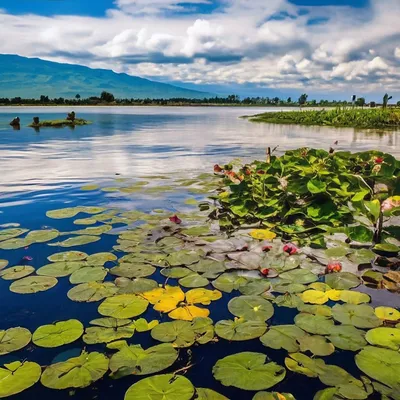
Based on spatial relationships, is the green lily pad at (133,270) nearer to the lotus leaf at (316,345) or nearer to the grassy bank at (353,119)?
the lotus leaf at (316,345)

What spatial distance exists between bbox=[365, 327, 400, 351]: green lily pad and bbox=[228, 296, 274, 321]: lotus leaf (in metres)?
0.74

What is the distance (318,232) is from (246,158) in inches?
347

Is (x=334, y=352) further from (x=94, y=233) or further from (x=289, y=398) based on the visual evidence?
(x=94, y=233)

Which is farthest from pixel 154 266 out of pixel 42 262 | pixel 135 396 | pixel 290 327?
pixel 135 396

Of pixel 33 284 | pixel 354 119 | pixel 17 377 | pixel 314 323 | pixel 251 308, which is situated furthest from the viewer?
pixel 354 119

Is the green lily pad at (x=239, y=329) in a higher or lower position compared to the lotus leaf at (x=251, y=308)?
lower

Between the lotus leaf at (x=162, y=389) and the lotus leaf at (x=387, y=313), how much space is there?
172 centimetres

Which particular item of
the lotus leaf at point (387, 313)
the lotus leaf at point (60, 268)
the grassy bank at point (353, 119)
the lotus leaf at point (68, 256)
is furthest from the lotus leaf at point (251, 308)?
the grassy bank at point (353, 119)

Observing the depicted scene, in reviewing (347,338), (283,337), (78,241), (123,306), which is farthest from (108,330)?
(78,241)

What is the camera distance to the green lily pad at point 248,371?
2180 millimetres

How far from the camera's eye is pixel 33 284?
11.6 ft

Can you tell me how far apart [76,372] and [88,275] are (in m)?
1.49

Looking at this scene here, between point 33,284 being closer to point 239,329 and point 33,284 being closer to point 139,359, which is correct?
point 139,359

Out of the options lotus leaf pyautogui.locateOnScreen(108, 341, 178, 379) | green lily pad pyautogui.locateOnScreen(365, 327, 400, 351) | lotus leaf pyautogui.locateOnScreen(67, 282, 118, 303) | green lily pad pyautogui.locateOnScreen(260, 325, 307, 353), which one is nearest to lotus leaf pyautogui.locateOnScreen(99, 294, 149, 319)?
lotus leaf pyautogui.locateOnScreen(67, 282, 118, 303)
